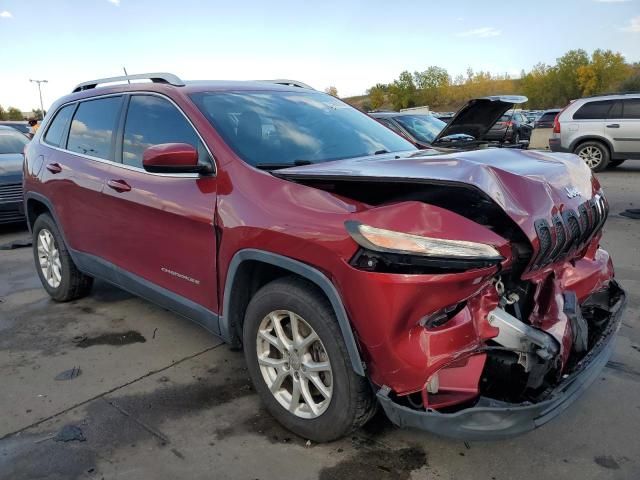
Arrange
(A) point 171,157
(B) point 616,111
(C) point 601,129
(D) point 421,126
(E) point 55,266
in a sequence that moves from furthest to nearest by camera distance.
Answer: (C) point 601,129
(B) point 616,111
(D) point 421,126
(E) point 55,266
(A) point 171,157

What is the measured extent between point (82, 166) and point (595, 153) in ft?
41.5

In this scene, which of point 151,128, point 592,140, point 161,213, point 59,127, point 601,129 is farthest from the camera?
point 592,140

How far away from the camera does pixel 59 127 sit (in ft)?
15.8

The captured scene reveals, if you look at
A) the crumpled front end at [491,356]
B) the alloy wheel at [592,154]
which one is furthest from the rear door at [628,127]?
the crumpled front end at [491,356]

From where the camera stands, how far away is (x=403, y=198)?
8.16ft

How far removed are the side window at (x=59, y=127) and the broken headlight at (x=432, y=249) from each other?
3.62 metres

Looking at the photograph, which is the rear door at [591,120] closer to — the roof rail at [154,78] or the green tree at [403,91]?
the roof rail at [154,78]

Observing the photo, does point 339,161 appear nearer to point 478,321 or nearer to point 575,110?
point 478,321

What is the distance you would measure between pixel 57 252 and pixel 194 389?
94.7 inches

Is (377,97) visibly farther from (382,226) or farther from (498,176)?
(382,226)

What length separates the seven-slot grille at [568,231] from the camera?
2432 mm

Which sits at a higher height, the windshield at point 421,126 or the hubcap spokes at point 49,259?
the windshield at point 421,126

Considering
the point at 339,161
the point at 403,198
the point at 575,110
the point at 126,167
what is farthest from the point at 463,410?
the point at 575,110

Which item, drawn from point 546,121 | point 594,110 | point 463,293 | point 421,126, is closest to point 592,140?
point 594,110
